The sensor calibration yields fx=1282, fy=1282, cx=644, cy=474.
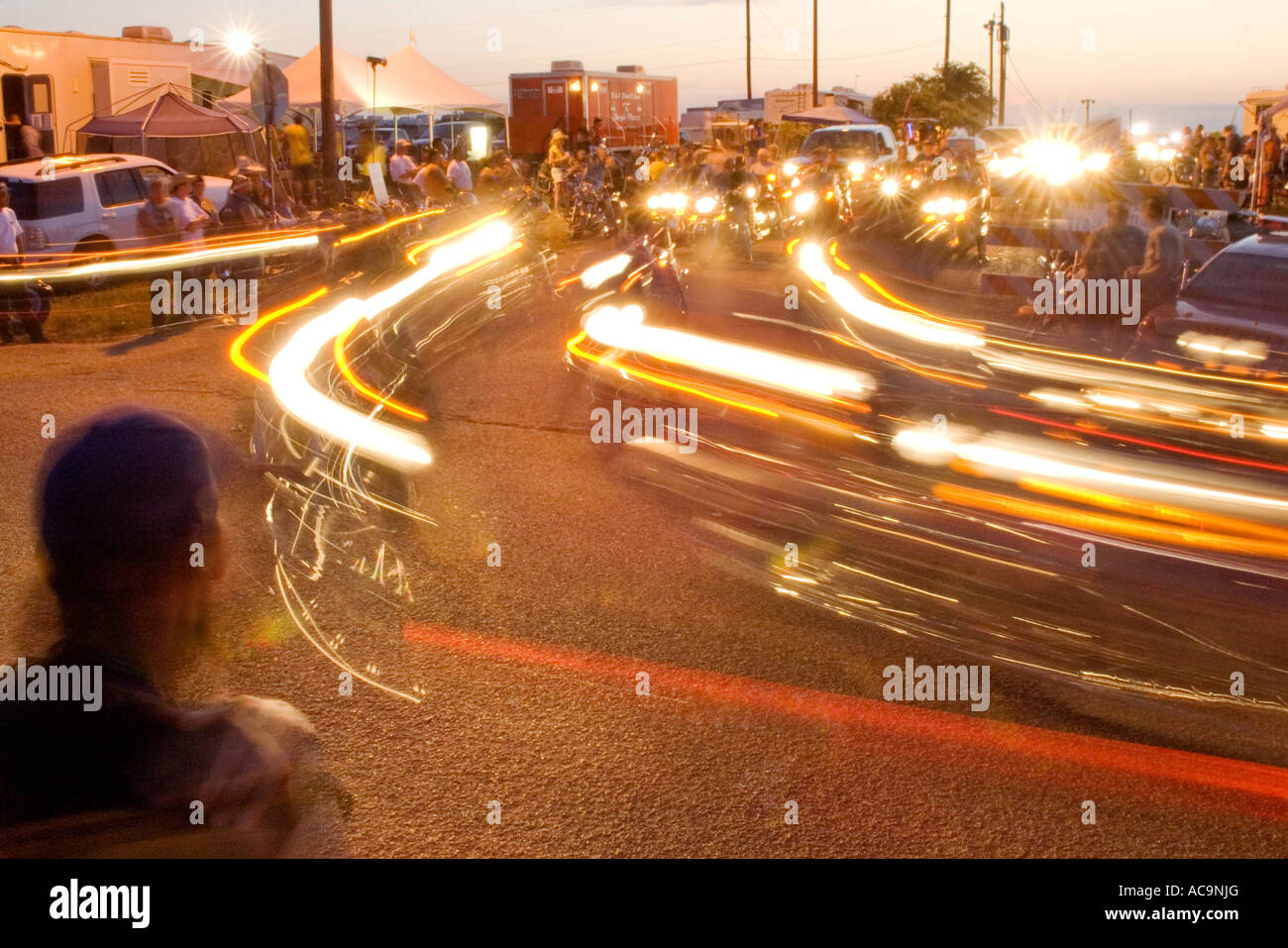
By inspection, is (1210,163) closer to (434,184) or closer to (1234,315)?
(434,184)

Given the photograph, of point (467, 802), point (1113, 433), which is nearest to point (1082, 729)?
point (467, 802)

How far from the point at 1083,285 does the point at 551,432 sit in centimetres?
663

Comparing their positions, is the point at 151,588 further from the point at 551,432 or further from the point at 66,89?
the point at 66,89

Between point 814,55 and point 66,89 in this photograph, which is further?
point 814,55

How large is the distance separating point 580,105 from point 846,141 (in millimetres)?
13358

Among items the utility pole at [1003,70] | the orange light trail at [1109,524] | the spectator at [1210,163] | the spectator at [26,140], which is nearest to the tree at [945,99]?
the utility pole at [1003,70]

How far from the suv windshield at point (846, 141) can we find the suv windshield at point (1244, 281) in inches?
843

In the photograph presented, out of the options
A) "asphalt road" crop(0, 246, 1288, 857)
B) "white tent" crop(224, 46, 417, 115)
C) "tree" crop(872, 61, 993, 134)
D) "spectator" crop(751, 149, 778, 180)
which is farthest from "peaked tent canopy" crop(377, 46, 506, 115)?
"tree" crop(872, 61, 993, 134)

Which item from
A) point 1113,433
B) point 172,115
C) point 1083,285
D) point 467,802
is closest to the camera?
point 467,802

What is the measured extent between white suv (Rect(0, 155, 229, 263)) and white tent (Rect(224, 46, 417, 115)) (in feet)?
32.5

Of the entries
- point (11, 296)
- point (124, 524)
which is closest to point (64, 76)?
point (11, 296)

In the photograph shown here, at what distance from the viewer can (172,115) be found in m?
26.9

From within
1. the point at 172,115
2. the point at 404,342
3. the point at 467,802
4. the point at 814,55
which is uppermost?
the point at 814,55

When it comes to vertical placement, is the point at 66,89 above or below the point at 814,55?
below
